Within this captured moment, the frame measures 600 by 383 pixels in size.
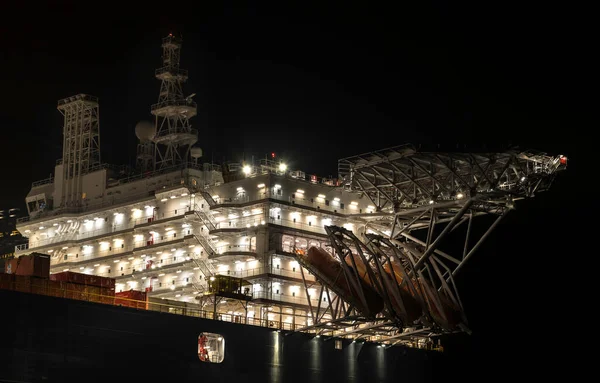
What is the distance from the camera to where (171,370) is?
5212 cm

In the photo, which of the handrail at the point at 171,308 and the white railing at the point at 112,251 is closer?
the handrail at the point at 171,308

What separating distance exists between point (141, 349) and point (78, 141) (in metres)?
32.8

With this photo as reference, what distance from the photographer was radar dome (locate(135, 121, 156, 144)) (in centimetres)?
7881

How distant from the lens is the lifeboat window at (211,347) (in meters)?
55.3

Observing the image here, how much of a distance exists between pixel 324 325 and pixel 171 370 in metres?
11.4

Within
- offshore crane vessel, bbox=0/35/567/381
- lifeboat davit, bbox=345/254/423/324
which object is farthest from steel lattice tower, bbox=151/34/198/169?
lifeboat davit, bbox=345/254/423/324

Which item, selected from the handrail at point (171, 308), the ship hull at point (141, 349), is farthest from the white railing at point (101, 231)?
the ship hull at point (141, 349)

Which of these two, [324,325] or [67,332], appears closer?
[67,332]

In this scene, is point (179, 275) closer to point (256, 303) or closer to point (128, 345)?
point (256, 303)

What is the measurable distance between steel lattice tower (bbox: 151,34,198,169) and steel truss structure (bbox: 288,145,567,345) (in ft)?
53.3

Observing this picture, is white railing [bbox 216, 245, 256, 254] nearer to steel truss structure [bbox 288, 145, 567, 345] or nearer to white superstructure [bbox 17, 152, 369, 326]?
white superstructure [bbox 17, 152, 369, 326]

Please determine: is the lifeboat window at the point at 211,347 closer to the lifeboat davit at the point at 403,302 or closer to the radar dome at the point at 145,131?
the lifeboat davit at the point at 403,302

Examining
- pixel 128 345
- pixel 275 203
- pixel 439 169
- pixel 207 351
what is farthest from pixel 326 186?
pixel 128 345

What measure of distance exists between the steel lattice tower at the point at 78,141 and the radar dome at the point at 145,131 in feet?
11.6
